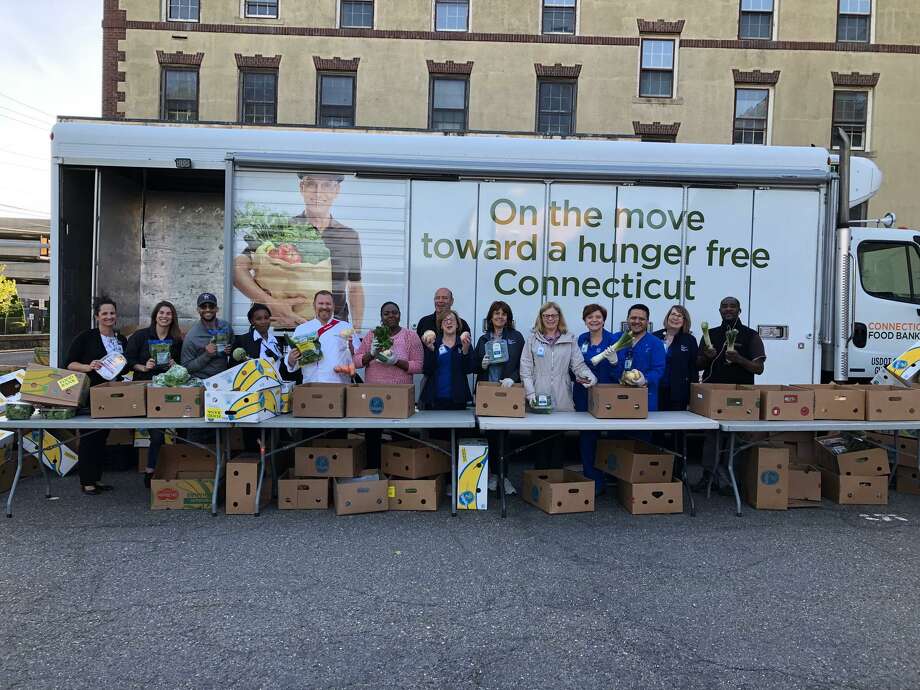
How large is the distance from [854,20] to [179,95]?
1880 centimetres

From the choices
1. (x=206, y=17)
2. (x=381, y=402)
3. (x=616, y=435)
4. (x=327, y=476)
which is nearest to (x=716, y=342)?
(x=616, y=435)

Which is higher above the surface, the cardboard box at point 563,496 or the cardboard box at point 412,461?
the cardboard box at point 412,461

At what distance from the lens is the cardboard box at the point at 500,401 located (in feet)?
18.0

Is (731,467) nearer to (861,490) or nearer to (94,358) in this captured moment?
(861,490)

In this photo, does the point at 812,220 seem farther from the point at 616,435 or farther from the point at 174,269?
the point at 174,269

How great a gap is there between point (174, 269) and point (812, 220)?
7.61m

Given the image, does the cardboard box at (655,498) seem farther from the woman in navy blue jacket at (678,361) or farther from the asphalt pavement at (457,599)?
the woman in navy blue jacket at (678,361)

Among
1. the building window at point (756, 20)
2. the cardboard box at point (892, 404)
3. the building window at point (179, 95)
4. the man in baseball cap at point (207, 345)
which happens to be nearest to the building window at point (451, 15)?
the building window at point (179, 95)

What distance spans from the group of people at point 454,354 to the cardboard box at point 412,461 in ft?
1.89

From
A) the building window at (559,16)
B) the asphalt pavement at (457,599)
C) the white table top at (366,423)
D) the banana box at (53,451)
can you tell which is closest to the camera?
the asphalt pavement at (457,599)

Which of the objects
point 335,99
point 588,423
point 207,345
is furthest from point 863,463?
point 335,99

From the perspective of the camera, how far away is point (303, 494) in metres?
5.61

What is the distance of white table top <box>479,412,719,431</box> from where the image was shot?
5277 millimetres

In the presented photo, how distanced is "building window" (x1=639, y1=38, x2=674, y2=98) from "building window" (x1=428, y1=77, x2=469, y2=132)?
4909mm
